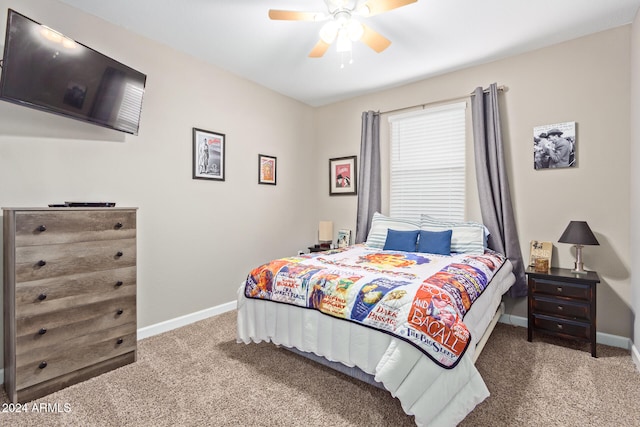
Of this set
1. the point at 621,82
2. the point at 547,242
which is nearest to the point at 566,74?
the point at 621,82

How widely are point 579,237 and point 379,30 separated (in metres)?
2.48

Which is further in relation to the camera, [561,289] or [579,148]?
[579,148]

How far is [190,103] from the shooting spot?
3.21 metres

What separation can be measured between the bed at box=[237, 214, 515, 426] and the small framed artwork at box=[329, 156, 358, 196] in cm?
167

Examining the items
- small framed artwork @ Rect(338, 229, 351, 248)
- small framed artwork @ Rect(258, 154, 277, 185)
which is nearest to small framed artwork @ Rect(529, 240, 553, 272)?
small framed artwork @ Rect(338, 229, 351, 248)

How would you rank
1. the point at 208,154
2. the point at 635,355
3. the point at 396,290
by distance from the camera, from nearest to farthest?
the point at 396,290 → the point at 635,355 → the point at 208,154

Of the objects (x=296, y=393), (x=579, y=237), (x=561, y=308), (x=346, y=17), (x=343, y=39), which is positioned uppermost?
(x=346, y=17)

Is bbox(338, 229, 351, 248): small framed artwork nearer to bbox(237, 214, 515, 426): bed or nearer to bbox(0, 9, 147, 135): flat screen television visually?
bbox(237, 214, 515, 426): bed

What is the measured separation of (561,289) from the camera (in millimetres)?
2572

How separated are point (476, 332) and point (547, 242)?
1.56 m

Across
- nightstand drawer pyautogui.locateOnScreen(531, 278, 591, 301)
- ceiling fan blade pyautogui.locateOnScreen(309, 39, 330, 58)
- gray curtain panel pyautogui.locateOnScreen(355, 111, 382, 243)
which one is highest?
ceiling fan blade pyautogui.locateOnScreen(309, 39, 330, 58)

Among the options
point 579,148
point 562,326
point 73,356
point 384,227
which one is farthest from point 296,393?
point 579,148

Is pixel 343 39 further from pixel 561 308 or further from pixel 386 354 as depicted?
pixel 561 308

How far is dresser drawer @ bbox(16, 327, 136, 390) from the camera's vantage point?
1871mm
